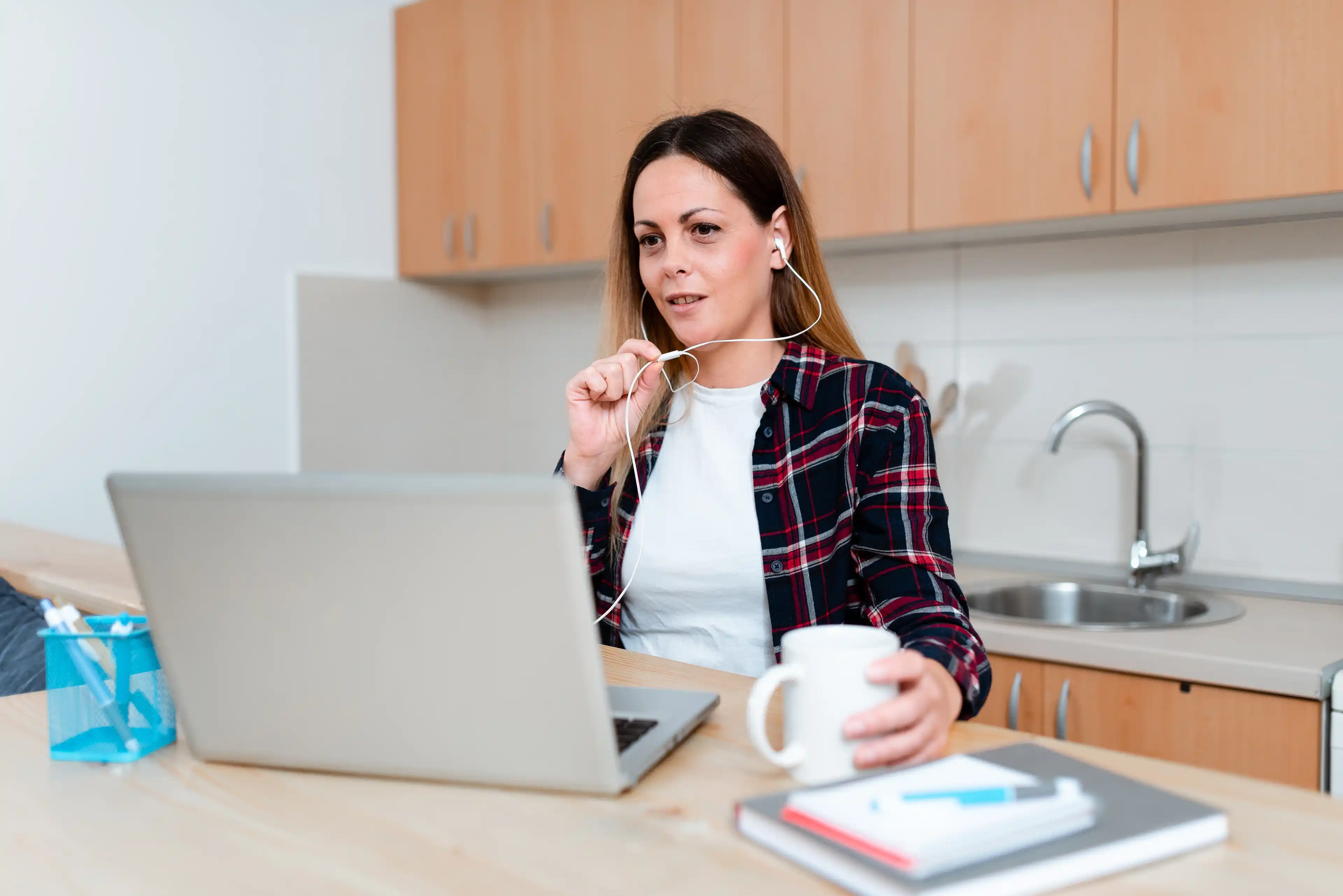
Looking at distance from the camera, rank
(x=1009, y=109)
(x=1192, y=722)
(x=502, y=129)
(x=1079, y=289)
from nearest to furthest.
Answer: (x=1192, y=722) < (x=1009, y=109) < (x=1079, y=289) < (x=502, y=129)

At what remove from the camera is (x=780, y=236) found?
153cm

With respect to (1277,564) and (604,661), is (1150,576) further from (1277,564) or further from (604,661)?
(604,661)

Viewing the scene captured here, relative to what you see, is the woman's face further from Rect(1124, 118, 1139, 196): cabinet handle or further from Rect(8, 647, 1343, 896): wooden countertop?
Rect(1124, 118, 1139, 196): cabinet handle

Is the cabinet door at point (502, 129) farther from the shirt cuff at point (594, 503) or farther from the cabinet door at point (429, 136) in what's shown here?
the shirt cuff at point (594, 503)

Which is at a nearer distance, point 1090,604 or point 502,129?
point 1090,604

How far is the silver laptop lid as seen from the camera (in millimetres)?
719

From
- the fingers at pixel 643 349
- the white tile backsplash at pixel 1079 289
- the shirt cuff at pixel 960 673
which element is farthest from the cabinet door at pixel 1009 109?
the shirt cuff at pixel 960 673

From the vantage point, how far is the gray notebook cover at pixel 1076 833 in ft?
2.04

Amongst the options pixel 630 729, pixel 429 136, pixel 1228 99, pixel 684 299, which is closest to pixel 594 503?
pixel 684 299

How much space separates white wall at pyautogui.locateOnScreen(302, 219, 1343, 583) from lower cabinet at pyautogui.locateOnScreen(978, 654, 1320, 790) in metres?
0.55

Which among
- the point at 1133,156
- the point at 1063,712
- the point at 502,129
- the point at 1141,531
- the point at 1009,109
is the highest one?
the point at 502,129

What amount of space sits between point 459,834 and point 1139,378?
1.93 m

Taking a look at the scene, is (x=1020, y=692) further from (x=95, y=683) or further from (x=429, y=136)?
(x=429, y=136)

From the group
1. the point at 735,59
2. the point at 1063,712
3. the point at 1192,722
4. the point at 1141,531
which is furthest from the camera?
the point at 735,59
